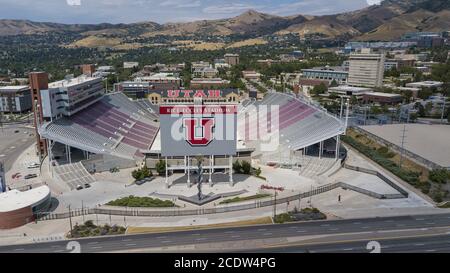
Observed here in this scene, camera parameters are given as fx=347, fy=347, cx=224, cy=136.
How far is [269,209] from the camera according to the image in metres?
57.1

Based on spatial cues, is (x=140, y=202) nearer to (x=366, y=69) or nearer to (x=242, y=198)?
(x=242, y=198)

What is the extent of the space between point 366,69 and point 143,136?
136197 millimetres

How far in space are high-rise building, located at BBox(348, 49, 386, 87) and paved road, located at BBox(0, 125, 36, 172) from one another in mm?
156341

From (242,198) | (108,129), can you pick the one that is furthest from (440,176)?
(108,129)

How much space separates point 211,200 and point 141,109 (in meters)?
69.5

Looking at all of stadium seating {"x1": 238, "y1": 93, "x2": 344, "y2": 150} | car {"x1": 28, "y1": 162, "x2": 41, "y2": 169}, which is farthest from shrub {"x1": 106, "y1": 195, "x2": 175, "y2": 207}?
stadium seating {"x1": 238, "y1": 93, "x2": 344, "y2": 150}

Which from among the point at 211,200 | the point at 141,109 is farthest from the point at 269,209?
the point at 141,109

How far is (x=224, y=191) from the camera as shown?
65062 mm

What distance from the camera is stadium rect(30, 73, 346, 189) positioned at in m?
72.4

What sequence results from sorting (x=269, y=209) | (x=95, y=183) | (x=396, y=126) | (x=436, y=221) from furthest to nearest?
(x=396, y=126) < (x=95, y=183) < (x=269, y=209) < (x=436, y=221)

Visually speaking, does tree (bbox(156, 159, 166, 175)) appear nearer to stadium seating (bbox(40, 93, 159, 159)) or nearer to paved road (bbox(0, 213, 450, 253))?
stadium seating (bbox(40, 93, 159, 159))

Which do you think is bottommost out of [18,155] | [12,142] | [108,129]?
[18,155]

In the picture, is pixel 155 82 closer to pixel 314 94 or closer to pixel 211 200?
pixel 314 94

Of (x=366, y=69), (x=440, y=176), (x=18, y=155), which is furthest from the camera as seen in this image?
(x=366, y=69)
